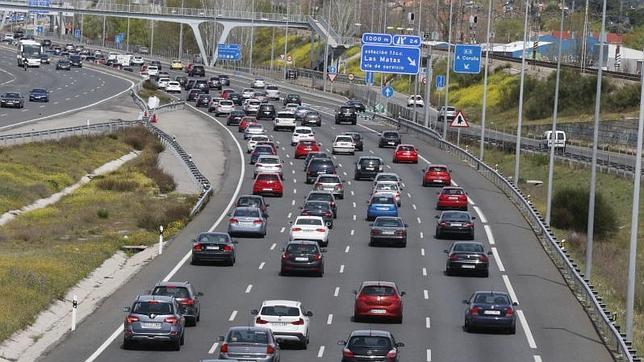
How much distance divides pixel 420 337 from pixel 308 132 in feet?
196

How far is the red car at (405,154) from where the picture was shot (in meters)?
90.2

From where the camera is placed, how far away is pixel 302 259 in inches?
1978

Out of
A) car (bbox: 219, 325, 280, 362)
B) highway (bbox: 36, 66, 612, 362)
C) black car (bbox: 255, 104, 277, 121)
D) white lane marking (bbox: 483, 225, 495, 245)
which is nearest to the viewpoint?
car (bbox: 219, 325, 280, 362)

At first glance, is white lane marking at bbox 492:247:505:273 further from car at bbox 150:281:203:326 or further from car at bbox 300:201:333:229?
car at bbox 150:281:203:326

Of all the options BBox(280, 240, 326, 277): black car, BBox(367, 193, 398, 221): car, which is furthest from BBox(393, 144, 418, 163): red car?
BBox(280, 240, 326, 277): black car

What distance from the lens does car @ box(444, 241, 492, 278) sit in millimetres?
51000

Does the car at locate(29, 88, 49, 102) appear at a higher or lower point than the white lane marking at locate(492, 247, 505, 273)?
higher

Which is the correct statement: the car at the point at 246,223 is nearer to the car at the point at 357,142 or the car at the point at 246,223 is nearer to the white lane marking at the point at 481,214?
the white lane marking at the point at 481,214

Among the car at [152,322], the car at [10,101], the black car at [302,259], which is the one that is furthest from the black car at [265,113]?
the car at [152,322]

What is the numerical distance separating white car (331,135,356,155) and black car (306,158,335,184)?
14.5 m

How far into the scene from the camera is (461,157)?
302 feet

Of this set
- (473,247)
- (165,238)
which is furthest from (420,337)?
(165,238)

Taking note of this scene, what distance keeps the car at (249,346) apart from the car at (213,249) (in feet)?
63.9

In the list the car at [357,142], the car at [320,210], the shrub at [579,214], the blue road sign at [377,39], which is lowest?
the shrub at [579,214]
